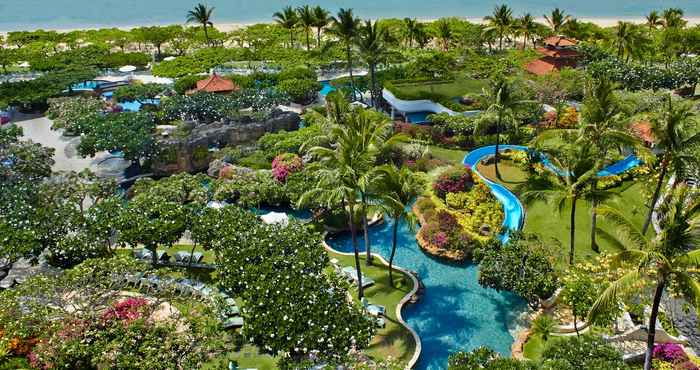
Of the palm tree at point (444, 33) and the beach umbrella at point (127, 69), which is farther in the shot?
the palm tree at point (444, 33)

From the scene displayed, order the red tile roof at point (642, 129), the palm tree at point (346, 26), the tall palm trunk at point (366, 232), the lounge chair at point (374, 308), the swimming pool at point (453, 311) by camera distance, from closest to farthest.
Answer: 1. the swimming pool at point (453, 311)
2. the lounge chair at point (374, 308)
3. the tall palm trunk at point (366, 232)
4. the red tile roof at point (642, 129)
5. the palm tree at point (346, 26)

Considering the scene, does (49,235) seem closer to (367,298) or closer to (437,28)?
(367,298)

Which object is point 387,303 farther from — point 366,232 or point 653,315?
point 653,315

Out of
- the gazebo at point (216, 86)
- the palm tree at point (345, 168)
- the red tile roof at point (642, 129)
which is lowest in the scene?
the red tile roof at point (642, 129)

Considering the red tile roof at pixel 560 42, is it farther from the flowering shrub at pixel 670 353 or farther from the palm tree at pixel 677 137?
the flowering shrub at pixel 670 353

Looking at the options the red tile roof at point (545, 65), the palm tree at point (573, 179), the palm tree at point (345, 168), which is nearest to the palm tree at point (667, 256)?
the palm tree at point (573, 179)

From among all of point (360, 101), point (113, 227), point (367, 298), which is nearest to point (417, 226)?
point (367, 298)

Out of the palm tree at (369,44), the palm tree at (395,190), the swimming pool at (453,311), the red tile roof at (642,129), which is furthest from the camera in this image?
the palm tree at (369,44)

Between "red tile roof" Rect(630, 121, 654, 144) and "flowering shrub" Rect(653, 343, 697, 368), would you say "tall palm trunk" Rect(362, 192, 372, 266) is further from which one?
"red tile roof" Rect(630, 121, 654, 144)
